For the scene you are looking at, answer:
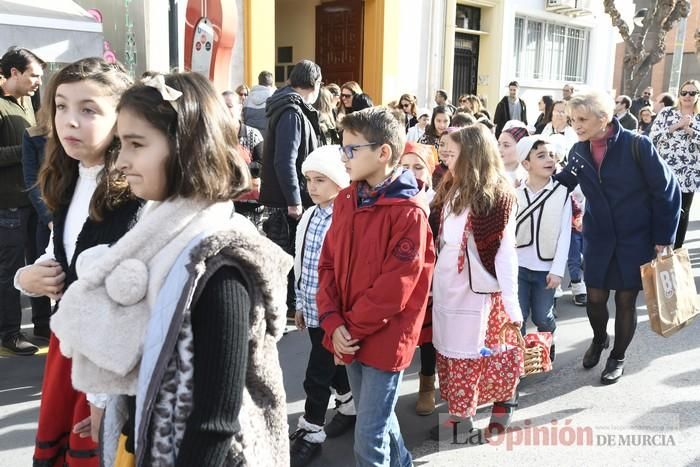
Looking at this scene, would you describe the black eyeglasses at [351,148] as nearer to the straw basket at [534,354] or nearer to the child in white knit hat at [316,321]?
the child in white knit hat at [316,321]

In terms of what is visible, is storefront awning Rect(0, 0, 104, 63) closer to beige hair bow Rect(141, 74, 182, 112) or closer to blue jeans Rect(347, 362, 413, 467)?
blue jeans Rect(347, 362, 413, 467)

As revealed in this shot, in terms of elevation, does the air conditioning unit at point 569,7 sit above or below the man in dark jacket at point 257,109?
above

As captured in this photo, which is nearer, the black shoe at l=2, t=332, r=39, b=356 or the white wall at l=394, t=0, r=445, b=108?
the black shoe at l=2, t=332, r=39, b=356

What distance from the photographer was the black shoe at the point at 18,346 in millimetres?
4273

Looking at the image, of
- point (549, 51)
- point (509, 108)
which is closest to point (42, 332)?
point (509, 108)

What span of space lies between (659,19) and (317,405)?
49.6 ft

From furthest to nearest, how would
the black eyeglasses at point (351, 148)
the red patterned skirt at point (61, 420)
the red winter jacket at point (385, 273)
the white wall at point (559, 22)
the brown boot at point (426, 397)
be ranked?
the white wall at point (559, 22)
the brown boot at point (426, 397)
the black eyeglasses at point (351, 148)
the red winter jacket at point (385, 273)
the red patterned skirt at point (61, 420)

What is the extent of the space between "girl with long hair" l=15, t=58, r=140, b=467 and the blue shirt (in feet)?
4.49

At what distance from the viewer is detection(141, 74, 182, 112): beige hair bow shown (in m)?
1.35

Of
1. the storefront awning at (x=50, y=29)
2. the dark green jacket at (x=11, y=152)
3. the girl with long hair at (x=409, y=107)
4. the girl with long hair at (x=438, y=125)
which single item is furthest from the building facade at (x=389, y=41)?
the girl with long hair at (x=438, y=125)

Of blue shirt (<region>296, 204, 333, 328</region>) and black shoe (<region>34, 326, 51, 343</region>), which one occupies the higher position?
blue shirt (<region>296, 204, 333, 328</region>)

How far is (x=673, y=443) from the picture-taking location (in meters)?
3.29

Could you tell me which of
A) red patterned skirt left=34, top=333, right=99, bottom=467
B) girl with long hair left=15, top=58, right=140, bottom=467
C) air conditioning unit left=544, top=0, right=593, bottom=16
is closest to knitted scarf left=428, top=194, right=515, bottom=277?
girl with long hair left=15, top=58, right=140, bottom=467

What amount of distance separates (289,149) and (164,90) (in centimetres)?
350
